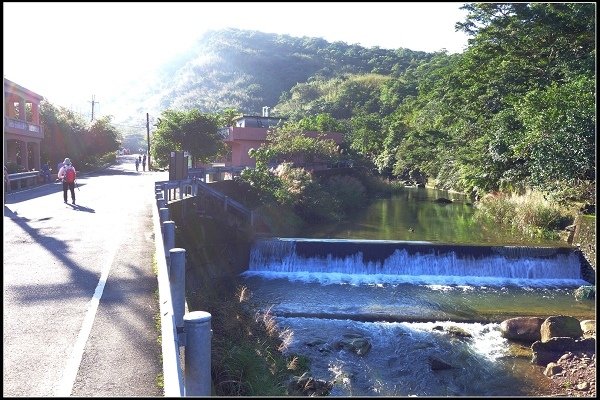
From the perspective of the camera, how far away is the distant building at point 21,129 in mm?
29797

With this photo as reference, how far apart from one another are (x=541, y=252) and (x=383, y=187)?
91.3 feet

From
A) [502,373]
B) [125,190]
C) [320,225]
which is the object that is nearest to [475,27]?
[320,225]

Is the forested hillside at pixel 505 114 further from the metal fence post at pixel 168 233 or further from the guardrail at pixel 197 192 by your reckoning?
the metal fence post at pixel 168 233

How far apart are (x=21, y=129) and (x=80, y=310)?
28568mm

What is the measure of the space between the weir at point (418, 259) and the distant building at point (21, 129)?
1873cm

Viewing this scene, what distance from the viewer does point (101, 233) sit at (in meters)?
12.8

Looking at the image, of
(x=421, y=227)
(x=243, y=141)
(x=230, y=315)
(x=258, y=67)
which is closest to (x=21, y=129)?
(x=243, y=141)

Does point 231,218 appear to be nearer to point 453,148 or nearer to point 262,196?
point 262,196

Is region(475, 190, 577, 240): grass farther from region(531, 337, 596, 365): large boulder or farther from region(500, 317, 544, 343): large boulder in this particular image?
region(531, 337, 596, 365): large boulder

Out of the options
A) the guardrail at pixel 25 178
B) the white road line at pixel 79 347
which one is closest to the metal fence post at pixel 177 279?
the white road line at pixel 79 347

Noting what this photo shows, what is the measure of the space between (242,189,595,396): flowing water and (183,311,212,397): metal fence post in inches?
246

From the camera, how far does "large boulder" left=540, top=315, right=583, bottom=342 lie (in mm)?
11695

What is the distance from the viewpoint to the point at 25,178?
2553 centimetres

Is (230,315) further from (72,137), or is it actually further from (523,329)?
(72,137)
